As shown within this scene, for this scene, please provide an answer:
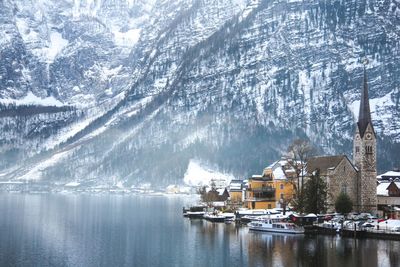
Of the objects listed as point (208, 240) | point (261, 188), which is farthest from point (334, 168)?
point (208, 240)

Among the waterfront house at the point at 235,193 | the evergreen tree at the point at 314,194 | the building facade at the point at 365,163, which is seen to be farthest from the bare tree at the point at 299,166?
the waterfront house at the point at 235,193

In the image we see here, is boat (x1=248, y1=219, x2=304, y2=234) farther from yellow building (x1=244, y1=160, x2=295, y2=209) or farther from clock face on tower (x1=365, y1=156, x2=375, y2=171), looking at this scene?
yellow building (x1=244, y1=160, x2=295, y2=209)

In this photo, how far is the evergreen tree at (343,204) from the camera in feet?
392

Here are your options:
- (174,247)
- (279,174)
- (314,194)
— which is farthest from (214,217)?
(174,247)

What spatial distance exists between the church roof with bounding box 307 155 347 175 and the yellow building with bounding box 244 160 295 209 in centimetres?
799

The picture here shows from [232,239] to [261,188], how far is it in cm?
4370

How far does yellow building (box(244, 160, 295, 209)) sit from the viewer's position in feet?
466

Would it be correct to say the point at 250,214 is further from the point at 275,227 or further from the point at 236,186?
the point at 236,186

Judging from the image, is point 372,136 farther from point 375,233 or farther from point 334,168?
point 375,233

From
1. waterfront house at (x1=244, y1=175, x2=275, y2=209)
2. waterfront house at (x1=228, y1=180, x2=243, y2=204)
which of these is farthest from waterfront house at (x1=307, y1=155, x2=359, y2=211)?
waterfront house at (x1=228, y1=180, x2=243, y2=204)

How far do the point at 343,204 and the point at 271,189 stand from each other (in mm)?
26959

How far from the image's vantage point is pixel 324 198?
118 metres

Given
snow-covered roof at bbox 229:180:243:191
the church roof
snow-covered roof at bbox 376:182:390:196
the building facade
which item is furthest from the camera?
snow-covered roof at bbox 229:180:243:191

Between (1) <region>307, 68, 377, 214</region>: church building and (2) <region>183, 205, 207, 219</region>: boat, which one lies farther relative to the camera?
(2) <region>183, 205, 207, 219</region>: boat
